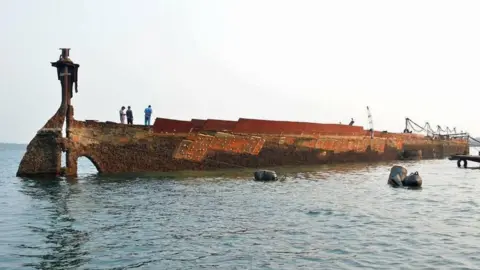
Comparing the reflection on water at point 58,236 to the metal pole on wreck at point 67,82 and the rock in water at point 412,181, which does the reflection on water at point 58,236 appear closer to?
the metal pole on wreck at point 67,82

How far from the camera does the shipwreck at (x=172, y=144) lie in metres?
19.8

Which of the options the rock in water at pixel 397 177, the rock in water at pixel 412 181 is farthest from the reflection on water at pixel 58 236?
the rock in water at pixel 412 181

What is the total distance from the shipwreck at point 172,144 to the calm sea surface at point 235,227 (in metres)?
3.46

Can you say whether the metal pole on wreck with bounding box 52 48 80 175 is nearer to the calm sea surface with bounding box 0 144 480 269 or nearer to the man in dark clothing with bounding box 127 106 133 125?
the man in dark clothing with bounding box 127 106 133 125

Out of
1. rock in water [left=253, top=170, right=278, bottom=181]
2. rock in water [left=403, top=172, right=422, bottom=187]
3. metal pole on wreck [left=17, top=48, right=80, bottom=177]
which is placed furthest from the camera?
rock in water [left=253, top=170, right=278, bottom=181]

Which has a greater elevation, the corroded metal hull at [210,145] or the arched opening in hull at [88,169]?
the corroded metal hull at [210,145]

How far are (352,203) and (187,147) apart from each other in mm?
11465

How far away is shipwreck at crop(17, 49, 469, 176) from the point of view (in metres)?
19.8

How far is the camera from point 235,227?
9914 mm

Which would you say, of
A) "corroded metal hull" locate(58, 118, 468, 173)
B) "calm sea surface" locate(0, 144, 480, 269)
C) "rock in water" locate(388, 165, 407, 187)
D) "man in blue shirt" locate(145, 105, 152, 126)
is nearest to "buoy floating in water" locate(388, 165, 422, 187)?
"rock in water" locate(388, 165, 407, 187)

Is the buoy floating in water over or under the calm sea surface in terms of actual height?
over

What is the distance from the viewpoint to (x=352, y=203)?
44.2 ft

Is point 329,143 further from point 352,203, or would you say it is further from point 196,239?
point 196,239

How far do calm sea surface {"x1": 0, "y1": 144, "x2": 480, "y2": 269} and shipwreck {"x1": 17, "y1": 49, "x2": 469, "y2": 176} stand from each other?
3461 mm
